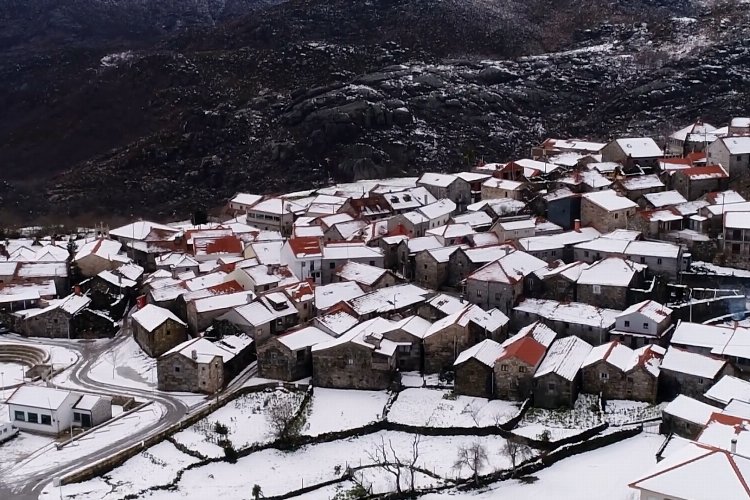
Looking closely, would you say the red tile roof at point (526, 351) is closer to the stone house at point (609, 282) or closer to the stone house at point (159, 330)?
the stone house at point (609, 282)

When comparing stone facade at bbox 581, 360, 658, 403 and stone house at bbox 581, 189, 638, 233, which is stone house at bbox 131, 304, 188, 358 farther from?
stone house at bbox 581, 189, 638, 233

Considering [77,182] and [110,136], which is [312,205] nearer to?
[77,182]

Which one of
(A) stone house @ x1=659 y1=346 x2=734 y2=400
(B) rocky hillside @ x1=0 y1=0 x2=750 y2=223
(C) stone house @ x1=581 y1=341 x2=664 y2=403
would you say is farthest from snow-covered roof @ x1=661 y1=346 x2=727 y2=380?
(B) rocky hillside @ x1=0 y1=0 x2=750 y2=223

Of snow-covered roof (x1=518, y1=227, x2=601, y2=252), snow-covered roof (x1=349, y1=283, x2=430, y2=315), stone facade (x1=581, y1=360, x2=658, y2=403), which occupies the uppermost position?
snow-covered roof (x1=518, y1=227, x2=601, y2=252)

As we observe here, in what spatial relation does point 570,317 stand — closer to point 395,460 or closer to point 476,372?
point 476,372

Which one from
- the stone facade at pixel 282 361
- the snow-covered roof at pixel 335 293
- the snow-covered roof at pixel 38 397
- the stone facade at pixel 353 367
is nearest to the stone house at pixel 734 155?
the snow-covered roof at pixel 335 293
